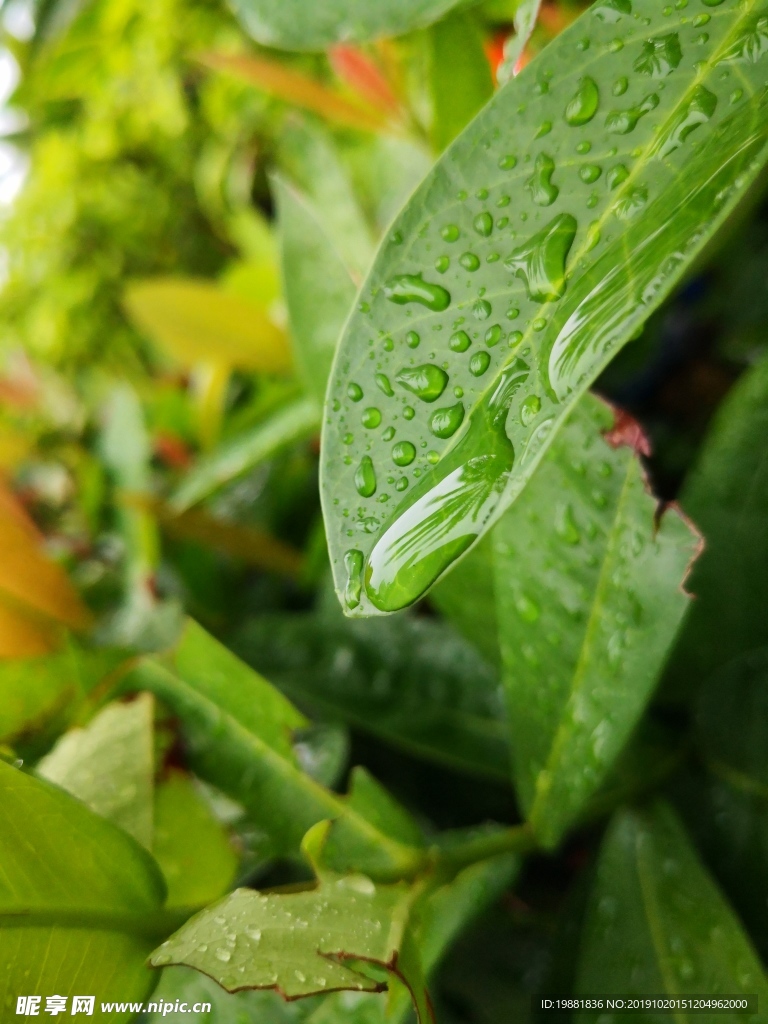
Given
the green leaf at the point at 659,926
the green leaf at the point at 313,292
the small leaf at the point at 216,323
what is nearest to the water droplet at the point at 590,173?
the green leaf at the point at 313,292

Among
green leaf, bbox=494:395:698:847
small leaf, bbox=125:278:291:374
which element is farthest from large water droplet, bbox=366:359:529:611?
small leaf, bbox=125:278:291:374

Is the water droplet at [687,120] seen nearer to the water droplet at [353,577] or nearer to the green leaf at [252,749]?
the water droplet at [353,577]

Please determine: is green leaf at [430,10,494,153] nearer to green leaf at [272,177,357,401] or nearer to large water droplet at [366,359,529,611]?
green leaf at [272,177,357,401]

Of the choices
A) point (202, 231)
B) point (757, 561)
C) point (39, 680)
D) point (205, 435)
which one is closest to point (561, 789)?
point (757, 561)

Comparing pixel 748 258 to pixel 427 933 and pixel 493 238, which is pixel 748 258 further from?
pixel 427 933

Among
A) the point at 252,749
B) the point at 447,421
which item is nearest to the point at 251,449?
the point at 252,749
